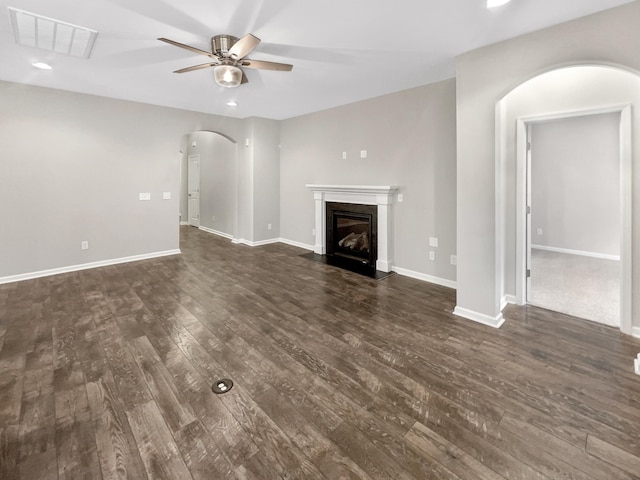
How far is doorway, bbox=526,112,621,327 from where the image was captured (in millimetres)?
4914

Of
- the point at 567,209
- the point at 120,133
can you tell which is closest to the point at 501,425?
the point at 567,209

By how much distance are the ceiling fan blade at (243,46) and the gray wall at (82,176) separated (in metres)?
3.23

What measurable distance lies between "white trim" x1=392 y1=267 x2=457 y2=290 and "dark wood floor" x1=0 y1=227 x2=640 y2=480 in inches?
23.0

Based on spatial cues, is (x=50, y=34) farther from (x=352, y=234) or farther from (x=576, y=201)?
(x=576, y=201)

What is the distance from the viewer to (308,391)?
2.05 metres

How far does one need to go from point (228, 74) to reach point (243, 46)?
471 millimetres

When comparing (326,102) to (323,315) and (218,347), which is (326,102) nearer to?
(323,315)

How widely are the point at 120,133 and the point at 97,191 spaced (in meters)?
1.00

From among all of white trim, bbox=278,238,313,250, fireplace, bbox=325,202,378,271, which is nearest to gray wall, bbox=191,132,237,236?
white trim, bbox=278,238,313,250

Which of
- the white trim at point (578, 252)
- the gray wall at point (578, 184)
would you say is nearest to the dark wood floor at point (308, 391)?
the white trim at point (578, 252)

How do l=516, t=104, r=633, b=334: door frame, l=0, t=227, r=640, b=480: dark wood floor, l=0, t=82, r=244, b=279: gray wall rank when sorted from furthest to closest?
l=0, t=82, r=244, b=279: gray wall < l=516, t=104, r=633, b=334: door frame < l=0, t=227, r=640, b=480: dark wood floor

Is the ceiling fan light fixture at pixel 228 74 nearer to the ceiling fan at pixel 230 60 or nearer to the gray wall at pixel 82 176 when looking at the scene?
the ceiling fan at pixel 230 60

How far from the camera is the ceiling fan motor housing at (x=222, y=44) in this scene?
2.79 m

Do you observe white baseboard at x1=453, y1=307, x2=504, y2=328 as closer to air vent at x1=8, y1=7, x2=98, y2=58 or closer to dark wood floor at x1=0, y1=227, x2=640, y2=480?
dark wood floor at x1=0, y1=227, x2=640, y2=480
